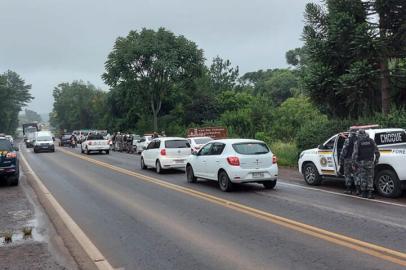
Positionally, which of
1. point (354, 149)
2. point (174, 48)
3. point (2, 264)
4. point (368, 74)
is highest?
point (174, 48)

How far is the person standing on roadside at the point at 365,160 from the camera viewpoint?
12.6 m

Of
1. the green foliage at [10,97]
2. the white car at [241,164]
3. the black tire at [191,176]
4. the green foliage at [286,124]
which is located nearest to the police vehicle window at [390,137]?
the white car at [241,164]

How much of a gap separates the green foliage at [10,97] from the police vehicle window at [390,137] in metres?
105

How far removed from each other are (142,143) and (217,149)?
2132 cm

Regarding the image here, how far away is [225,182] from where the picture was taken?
14586mm

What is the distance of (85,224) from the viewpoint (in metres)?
9.90

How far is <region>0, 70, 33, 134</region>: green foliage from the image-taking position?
111 metres

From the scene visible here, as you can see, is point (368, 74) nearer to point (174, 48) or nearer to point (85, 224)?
point (85, 224)

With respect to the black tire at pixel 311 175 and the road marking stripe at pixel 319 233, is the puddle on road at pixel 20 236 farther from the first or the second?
the black tire at pixel 311 175

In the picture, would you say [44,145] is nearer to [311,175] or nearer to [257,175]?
[311,175]

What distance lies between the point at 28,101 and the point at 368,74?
465 ft

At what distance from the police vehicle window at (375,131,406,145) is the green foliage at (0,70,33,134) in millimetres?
104836

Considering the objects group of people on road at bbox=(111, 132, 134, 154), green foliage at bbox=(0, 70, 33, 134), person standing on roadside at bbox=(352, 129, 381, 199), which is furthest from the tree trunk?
green foliage at bbox=(0, 70, 33, 134)

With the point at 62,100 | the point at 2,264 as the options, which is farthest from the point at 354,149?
the point at 62,100
